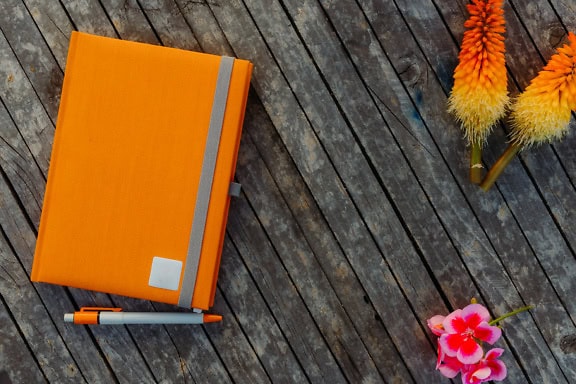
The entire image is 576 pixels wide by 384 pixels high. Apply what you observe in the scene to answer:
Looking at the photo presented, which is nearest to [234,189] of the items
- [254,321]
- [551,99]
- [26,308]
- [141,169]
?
[141,169]

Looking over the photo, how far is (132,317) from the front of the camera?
1163mm

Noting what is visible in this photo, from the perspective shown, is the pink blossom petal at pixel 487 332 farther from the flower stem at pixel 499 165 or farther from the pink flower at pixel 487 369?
the flower stem at pixel 499 165

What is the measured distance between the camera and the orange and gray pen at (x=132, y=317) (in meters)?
1.15

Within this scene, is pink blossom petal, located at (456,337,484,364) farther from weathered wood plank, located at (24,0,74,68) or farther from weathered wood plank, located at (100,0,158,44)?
weathered wood plank, located at (24,0,74,68)

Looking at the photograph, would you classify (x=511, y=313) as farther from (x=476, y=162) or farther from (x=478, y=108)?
(x=478, y=108)

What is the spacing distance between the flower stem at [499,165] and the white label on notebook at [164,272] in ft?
2.18

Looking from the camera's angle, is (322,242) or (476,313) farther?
(322,242)

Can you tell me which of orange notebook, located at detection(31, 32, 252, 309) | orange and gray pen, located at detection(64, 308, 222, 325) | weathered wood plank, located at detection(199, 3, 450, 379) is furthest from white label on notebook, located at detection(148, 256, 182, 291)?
weathered wood plank, located at detection(199, 3, 450, 379)

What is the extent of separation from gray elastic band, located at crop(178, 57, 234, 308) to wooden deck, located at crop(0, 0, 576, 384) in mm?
111

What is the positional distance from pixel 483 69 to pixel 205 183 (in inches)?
23.0

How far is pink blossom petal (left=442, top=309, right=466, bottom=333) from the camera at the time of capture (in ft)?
3.56

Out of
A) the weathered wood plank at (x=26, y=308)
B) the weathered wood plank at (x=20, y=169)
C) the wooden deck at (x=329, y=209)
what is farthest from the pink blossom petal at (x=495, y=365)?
the weathered wood plank at (x=20, y=169)

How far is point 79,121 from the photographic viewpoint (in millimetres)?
1087

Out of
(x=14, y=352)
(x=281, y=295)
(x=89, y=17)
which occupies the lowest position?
(x=14, y=352)
